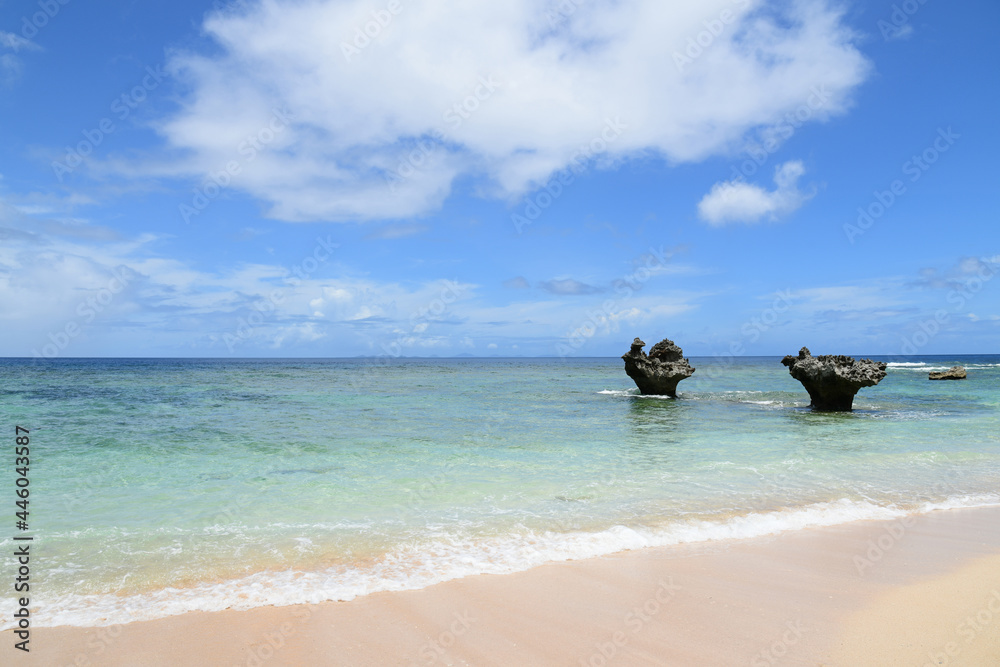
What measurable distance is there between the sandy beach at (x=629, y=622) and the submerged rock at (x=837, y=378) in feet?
58.4

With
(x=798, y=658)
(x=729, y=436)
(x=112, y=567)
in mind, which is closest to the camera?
(x=798, y=658)

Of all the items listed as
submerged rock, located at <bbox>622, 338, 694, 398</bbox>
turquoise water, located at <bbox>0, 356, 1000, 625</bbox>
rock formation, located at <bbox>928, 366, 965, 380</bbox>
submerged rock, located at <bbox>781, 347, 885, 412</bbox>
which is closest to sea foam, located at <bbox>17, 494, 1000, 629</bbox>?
turquoise water, located at <bbox>0, 356, 1000, 625</bbox>

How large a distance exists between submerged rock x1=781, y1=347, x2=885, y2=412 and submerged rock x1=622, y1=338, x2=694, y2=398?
6.30 m

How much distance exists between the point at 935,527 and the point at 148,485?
41.0 feet

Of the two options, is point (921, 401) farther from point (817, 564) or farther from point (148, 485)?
point (148, 485)

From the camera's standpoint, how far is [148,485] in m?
9.78

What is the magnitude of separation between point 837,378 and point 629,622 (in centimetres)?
2149

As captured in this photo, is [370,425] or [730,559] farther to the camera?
[370,425]

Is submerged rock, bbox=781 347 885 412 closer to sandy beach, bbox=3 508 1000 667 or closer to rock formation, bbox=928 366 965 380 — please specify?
sandy beach, bbox=3 508 1000 667

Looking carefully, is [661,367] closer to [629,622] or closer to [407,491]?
[407,491]

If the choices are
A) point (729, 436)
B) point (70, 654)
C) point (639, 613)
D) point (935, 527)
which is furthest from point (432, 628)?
point (729, 436)

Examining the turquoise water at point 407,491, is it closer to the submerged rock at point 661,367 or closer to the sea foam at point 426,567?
the sea foam at point 426,567

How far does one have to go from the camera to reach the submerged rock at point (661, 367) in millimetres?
28641

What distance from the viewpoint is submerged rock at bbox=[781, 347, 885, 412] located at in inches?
873
